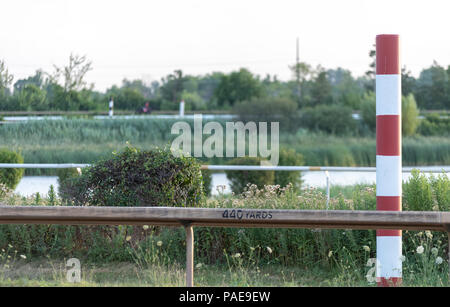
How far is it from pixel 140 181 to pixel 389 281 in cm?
217

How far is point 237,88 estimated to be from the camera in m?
31.0

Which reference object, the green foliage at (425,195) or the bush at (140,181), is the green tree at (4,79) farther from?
the green foliage at (425,195)

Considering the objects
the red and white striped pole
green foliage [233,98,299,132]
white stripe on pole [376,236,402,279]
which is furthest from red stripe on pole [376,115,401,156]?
green foliage [233,98,299,132]

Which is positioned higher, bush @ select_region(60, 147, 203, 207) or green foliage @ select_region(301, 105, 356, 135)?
green foliage @ select_region(301, 105, 356, 135)

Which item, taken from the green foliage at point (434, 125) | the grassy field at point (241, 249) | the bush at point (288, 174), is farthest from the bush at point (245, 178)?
the green foliage at point (434, 125)

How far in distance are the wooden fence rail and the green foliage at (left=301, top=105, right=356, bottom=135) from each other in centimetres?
1974

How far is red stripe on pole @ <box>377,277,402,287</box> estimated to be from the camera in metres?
4.03

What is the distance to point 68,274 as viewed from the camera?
4125mm

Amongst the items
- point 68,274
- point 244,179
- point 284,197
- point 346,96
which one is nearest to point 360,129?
point 346,96

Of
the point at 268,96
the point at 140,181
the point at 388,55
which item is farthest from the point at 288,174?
the point at 268,96

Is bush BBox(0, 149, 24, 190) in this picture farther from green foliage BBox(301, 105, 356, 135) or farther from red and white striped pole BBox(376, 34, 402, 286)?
green foliage BBox(301, 105, 356, 135)

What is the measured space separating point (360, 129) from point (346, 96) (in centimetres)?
527
